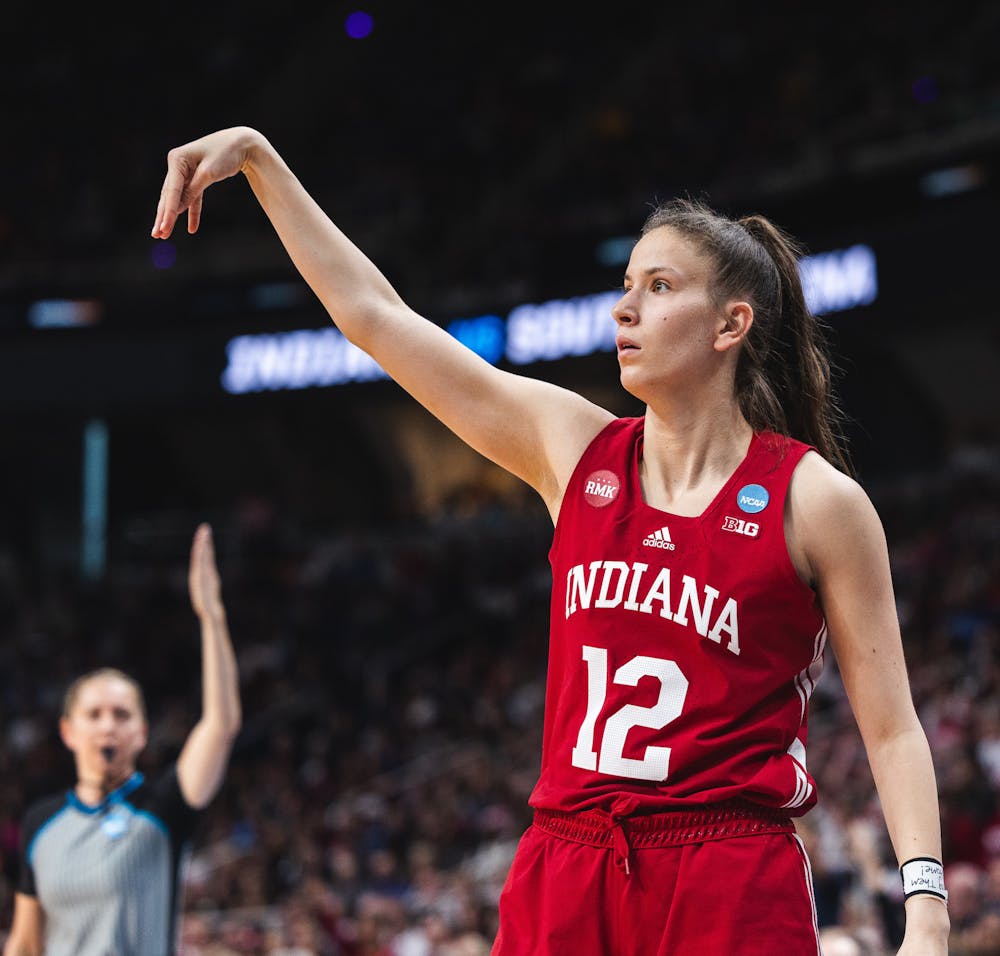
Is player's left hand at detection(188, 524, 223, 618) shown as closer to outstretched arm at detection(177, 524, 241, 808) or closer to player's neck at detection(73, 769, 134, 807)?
outstretched arm at detection(177, 524, 241, 808)

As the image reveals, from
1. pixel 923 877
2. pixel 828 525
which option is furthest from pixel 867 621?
pixel 923 877

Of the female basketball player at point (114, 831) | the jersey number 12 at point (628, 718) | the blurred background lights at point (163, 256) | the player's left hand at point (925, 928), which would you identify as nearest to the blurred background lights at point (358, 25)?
the blurred background lights at point (163, 256)

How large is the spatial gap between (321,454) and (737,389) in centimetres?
2422

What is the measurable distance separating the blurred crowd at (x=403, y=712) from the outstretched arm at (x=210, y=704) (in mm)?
3229

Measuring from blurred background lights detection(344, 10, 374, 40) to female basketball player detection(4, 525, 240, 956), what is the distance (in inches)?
936

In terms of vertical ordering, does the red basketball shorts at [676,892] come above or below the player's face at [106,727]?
below

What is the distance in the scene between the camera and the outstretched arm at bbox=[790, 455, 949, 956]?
8.81ft

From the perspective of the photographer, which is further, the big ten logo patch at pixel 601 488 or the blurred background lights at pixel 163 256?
the blurred background lights at pixel 163 256

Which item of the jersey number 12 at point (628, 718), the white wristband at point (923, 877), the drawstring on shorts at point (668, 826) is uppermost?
the jersey number 12 at point (628, 718)

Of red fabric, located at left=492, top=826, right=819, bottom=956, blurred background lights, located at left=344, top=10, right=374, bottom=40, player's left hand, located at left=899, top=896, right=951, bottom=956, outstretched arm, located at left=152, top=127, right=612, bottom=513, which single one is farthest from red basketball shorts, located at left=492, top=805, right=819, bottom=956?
blurred background lights, located at left=344, top=10, right=374, bottom=40

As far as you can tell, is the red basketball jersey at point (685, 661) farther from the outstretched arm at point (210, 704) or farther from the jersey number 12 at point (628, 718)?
the outstretched arm at point (210, 704)

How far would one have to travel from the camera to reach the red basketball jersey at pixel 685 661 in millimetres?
2602

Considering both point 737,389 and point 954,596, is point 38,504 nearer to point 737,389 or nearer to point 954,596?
point 954,596

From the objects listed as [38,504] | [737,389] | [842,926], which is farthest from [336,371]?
[737,389]
